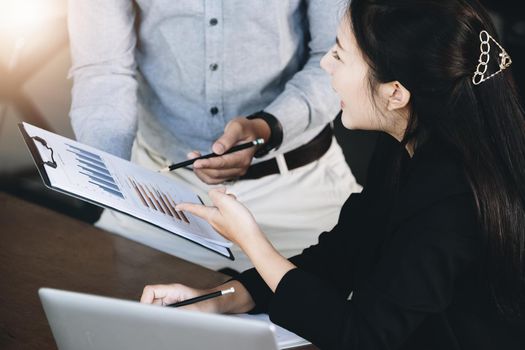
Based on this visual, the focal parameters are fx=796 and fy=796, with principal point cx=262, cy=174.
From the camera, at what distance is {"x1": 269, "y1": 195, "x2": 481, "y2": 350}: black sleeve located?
115 cm

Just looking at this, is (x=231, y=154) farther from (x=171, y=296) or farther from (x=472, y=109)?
(x=472, y=109)

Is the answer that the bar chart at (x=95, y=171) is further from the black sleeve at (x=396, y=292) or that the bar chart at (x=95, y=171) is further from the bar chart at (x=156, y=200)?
the black sleeve at (x=396, y=292)

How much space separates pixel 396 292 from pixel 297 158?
784mm

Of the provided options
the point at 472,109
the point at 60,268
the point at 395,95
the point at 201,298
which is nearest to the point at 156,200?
the point at 201,298

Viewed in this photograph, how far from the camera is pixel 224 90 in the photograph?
73.4 inches

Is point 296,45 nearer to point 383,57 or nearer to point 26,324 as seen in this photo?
point 383,57

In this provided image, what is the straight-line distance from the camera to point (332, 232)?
151 centimetres

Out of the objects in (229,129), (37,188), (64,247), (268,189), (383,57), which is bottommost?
(37,188)

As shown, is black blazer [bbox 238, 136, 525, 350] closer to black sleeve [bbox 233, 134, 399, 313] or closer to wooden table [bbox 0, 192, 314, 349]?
black sleeve [bbox 233, 134, 399, 313]

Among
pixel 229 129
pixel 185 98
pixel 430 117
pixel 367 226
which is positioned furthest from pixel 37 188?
pixel 430 117

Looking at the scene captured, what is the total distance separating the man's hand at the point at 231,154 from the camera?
1593 millimetres

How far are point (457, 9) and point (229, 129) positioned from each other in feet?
1.81

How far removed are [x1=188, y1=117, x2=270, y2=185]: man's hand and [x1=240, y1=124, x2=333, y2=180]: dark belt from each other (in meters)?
0.16

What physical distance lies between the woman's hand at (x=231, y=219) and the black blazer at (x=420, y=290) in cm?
9
